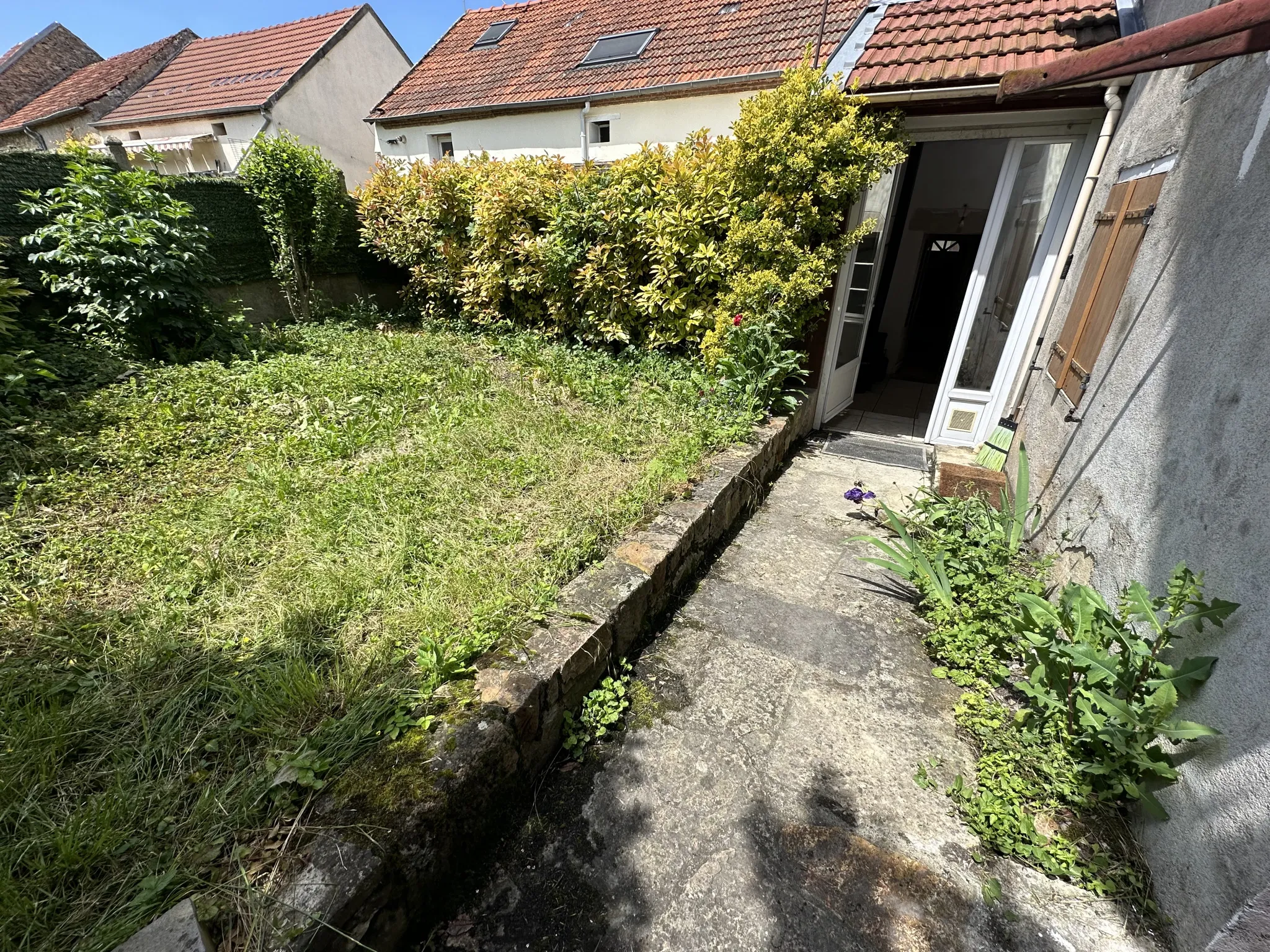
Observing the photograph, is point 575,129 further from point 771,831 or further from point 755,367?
point 771,831

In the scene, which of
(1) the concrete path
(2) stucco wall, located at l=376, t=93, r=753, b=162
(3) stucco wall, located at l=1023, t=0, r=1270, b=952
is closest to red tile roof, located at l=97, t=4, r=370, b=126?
(2) stucco wall, located at l=376, t=93, r=753, b=162

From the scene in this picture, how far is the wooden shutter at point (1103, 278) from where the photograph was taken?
284 cm

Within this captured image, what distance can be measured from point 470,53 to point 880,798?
48.0 feet

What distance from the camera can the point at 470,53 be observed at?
11.2 metres

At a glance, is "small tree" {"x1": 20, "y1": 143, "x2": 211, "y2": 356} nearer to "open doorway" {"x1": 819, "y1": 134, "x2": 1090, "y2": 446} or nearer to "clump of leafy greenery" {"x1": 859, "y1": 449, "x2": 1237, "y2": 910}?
"open doorway" {"x1": 819, "y1": 134, "x2": 1090, "y2": 446}

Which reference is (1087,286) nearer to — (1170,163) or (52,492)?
(1170,163)

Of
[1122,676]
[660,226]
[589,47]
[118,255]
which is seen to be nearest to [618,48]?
[589,47]

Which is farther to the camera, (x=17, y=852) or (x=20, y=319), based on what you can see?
(x=20, y=319)

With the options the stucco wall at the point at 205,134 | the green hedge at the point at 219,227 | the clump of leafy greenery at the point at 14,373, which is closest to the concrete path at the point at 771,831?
the clump of leafy greenery at the point at 14,373

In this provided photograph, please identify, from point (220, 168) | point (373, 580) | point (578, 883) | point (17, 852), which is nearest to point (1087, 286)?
point (578, 883)

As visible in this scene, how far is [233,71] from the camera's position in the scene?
13.2m

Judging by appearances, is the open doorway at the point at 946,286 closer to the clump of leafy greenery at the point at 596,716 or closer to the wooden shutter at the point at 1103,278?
the wooden shutter at the point at 1103,278

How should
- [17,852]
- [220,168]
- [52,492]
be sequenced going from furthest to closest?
[220,168], [52,492], [17,852]

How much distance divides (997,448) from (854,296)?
2.08 metres
